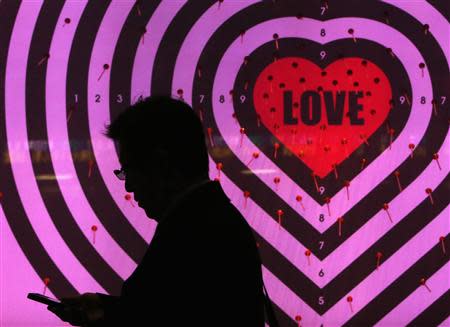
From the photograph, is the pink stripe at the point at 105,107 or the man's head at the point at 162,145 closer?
the man's head at the point at 162,145

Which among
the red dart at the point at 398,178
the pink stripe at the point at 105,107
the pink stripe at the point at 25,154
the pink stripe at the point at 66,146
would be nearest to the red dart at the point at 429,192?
the red dart at the point at 398,178

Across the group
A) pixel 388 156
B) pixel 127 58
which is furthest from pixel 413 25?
pixel 127 58

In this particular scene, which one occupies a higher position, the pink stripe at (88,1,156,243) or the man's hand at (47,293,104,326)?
the pink stripe at (88,1,156,243)

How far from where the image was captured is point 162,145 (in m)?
1.34

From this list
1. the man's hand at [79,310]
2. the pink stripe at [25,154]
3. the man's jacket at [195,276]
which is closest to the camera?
the man's jacket at [195,276]

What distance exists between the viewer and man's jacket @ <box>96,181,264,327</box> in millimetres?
1238

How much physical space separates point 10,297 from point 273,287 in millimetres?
1242

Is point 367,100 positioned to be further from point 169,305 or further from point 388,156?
point 169,305

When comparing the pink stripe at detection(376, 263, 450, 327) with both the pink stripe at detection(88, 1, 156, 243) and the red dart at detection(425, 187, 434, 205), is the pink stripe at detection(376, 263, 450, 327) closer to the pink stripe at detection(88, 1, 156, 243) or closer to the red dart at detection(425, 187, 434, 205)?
the red dart at detection(425, 187, 434, 205)

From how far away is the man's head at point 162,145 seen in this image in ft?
4.41

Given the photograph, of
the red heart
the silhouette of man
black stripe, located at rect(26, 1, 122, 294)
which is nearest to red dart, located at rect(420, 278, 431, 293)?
the red heart

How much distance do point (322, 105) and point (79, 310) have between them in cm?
181

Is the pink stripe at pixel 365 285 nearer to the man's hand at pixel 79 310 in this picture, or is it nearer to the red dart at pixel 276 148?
the red dart at pixel 276 148

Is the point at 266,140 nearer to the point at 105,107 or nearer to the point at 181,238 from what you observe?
the point at 105,107
